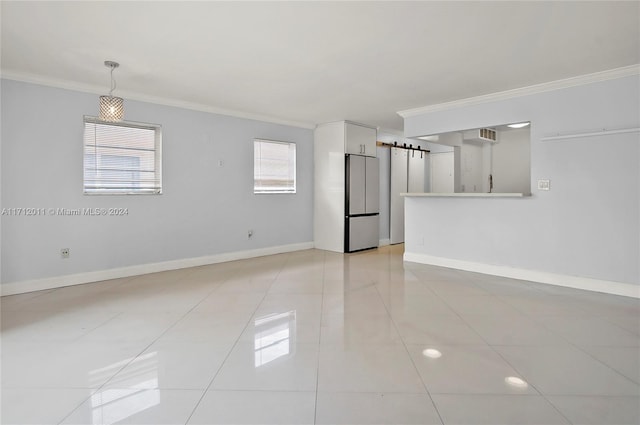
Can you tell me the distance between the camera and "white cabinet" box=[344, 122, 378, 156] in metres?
6.90

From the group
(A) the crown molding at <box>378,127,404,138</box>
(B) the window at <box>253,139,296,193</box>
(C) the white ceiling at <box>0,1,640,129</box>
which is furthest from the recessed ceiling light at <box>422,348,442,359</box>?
(A) the crown molding at <box>378,127,404,138</box>

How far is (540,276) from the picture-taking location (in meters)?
4.64

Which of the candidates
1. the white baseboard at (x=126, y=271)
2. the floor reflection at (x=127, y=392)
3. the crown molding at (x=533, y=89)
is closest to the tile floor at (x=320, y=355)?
the floor reflection at (x=127, y=392)

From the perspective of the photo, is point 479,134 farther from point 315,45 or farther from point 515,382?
point 515,382

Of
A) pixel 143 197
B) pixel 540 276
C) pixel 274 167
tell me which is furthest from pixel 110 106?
pixel 540 276

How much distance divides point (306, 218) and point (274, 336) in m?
4.47

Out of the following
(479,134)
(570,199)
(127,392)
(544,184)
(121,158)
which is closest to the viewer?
(127,392)

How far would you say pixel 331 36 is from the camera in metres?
3.16

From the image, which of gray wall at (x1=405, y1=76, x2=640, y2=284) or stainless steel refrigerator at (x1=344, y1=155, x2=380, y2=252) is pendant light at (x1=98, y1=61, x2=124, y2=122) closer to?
stainless steel refrigerator at (x1=344, y1=155, x2=380, y2=252)

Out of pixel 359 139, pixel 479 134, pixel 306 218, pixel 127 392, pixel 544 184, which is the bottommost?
pixel 127 392

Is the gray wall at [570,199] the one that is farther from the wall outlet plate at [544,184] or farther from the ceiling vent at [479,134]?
the ceiling vent at [479,134]

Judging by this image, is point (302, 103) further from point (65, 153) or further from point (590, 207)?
point (590, 207)

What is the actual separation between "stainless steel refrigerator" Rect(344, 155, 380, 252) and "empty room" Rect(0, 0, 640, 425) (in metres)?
0.05

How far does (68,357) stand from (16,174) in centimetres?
269
